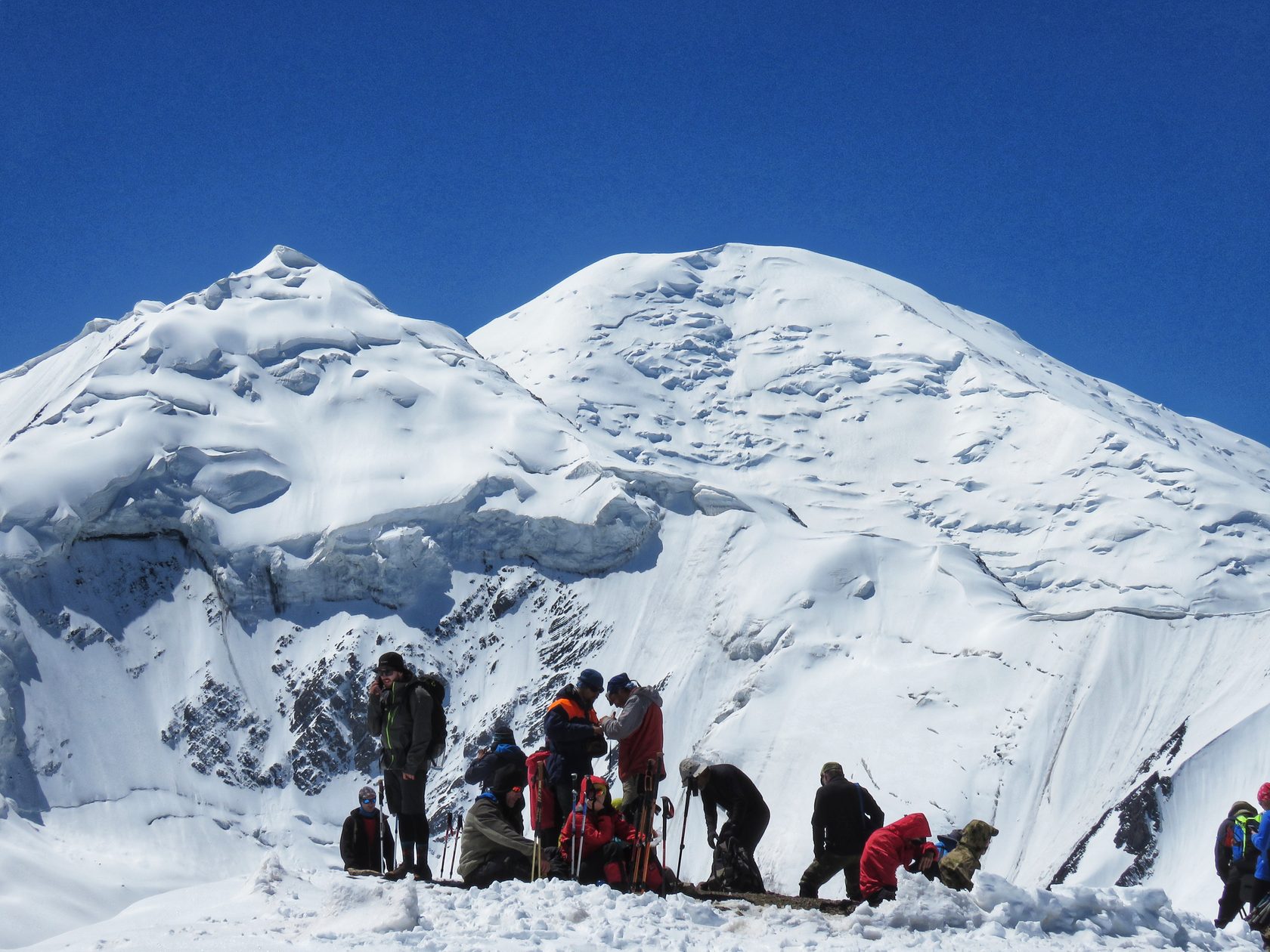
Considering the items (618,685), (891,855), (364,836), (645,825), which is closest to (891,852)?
(891,855)

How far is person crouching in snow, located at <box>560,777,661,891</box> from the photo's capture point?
44.2ft

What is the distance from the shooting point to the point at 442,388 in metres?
104

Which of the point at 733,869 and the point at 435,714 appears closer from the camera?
the point at 733,869

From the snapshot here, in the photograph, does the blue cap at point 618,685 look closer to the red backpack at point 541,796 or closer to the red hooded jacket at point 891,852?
the red backpack at point 541,796

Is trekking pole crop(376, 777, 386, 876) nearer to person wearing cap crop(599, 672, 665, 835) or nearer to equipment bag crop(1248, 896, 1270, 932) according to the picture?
person wearing cap crop(599, 672, 665, 835)

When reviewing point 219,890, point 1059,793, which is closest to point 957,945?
point 219,890

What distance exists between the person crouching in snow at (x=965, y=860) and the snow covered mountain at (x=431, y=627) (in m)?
30.8

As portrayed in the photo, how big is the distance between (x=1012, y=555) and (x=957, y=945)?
151092mm

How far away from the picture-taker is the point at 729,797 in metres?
14.6

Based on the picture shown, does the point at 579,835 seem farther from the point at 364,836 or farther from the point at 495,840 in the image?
the point at 364,836

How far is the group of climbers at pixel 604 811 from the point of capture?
13.3m

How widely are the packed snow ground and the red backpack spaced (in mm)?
1475

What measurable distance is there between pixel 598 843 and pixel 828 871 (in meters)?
2.85

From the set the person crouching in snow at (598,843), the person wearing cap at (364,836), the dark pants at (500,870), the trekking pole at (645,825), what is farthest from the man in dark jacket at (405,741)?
the trekking pole at (645,825)
